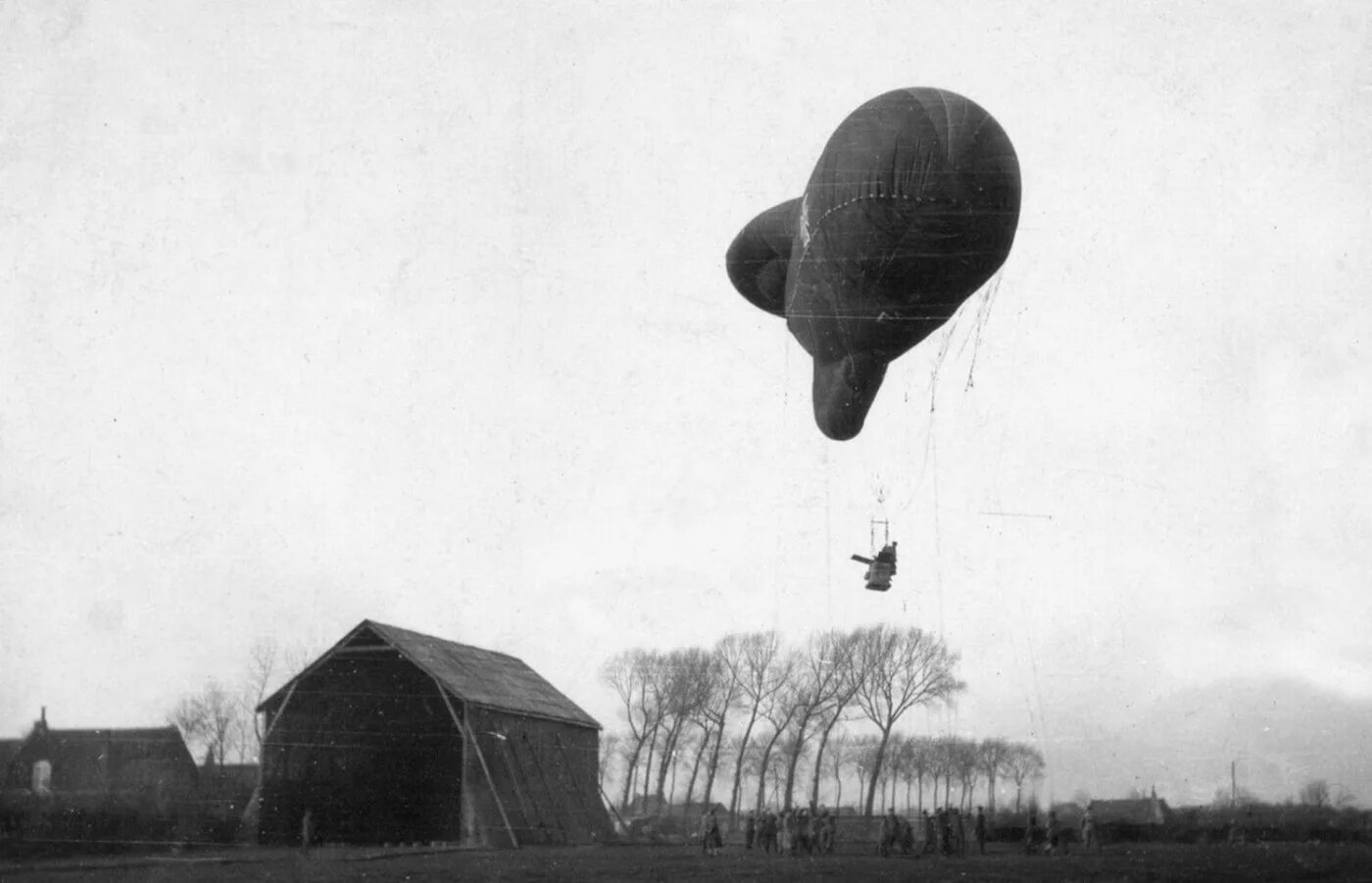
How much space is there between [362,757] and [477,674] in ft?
12.3

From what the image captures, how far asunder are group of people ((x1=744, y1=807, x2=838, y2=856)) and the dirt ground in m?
2.02

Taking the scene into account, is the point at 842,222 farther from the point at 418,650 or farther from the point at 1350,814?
the point at 1350,814

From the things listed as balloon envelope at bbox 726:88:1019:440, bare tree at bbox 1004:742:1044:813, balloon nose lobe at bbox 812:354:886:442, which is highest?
balloon envelope at bbox 726:88:1019:440

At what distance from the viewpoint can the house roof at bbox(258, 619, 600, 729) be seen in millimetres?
30844

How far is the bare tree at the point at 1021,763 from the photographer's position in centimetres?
10525

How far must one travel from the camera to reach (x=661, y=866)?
21.5 metres

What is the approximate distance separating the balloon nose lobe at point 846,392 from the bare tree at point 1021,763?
314 ft

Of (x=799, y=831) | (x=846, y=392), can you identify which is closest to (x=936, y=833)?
(x=799, y=831)

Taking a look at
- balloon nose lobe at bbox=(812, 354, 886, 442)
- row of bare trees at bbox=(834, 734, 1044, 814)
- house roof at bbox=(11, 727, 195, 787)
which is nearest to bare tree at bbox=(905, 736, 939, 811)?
row of bare trees at bbox=(834, 734, 1044, 814)

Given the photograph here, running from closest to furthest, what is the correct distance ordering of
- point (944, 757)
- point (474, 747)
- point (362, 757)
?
point (474, 747), point (362, 757), point (944, 757)

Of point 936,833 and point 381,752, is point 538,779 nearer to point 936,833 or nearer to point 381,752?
point 381,752

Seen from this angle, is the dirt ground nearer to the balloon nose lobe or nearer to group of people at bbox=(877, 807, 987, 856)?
group of people at bbox=(877, 807, 987, 856)

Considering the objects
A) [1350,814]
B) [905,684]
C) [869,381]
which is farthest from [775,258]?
[905,684]

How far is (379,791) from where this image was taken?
106ft
